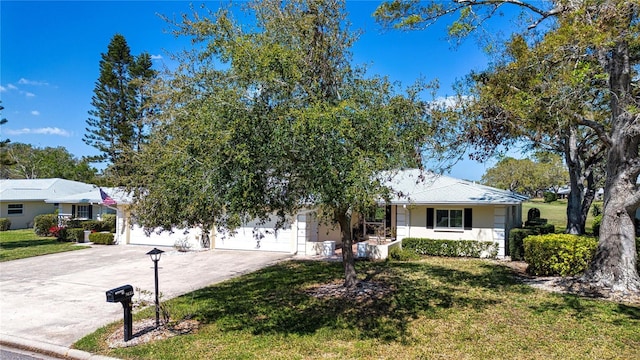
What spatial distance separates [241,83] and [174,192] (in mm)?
2207

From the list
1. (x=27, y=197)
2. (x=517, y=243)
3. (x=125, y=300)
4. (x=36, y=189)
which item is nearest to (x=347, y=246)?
(x=125, y=300)

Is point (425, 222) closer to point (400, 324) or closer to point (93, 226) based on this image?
point (400, 324)

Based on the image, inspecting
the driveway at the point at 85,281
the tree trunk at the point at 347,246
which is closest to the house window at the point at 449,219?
the driveway at the point at 85,281

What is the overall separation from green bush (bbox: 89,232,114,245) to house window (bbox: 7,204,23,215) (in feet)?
47.6

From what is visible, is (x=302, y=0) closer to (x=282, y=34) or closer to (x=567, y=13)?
(x=282, y=34)

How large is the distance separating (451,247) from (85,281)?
13.6 meters

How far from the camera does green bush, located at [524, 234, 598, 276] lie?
1153 cm

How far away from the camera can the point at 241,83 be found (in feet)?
21.8

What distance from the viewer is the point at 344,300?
9.38 metres

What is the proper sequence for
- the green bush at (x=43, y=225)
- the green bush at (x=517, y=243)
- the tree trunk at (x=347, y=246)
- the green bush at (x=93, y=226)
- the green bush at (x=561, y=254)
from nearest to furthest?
the tree trunk at (x=347, y=246) < the green bush at (x=561, y=254) < the green bush at (x=517, y=243) < the green bush at (x=93, y=226) < the green bush at (x=43, y=225)

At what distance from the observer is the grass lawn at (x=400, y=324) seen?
634 cm

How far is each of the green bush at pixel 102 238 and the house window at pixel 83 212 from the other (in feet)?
21.7

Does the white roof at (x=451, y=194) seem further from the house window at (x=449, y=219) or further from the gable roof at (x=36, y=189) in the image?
the gable roof at (x=36, y=189)

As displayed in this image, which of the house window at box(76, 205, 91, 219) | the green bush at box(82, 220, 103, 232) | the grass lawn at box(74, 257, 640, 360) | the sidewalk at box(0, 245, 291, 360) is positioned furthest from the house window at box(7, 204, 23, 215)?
the grass lawn at box(74, 257, 640, 360)
